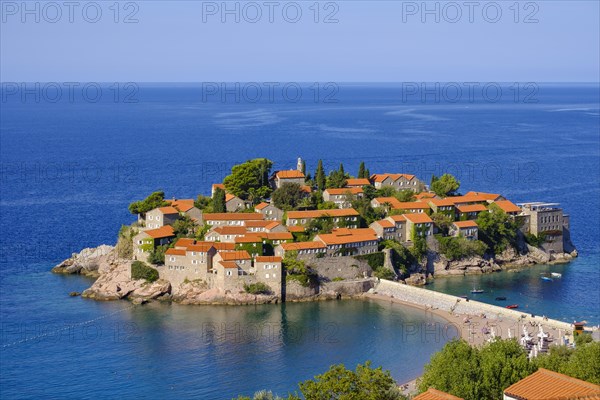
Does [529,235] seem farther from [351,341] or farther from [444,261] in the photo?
[351,341]

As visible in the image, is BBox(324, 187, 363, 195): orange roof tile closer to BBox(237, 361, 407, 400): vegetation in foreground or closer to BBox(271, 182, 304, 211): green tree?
BBox(271, 182, 304, 211): green tree

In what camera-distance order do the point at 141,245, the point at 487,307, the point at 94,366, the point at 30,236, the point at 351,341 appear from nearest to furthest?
the point at 94,366, the point at 351,341, the point at 487,307, the point at 141,245, the point at 30,236

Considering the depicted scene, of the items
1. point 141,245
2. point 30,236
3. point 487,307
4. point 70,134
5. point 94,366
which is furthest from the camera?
point 70,134

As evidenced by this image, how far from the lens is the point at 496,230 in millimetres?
67500

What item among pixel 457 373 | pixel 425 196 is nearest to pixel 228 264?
pixel 425 196

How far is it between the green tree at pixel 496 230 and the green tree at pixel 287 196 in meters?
13.5

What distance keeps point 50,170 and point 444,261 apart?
64.8 meters

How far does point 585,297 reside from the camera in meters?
57.8

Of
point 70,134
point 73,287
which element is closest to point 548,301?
point 73,287

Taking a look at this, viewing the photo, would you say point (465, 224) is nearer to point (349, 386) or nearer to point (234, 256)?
point (234, 256)

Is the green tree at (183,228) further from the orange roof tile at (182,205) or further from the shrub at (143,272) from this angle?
the shrub at (143,272)

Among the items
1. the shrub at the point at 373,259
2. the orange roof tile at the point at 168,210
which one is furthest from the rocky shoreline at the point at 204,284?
the orange roof tile at the point at 168,210

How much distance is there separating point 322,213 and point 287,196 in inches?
127

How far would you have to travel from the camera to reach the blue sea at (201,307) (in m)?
46.1
